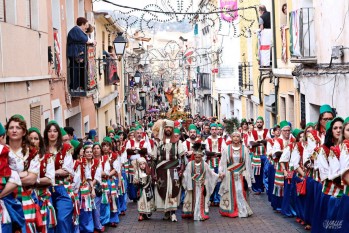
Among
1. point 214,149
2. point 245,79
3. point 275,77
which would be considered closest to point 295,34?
point 214,149

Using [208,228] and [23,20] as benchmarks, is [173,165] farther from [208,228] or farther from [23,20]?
[23,20]

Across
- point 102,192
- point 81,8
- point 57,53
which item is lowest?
point 102,192

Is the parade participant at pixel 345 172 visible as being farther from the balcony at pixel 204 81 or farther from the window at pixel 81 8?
the balcony at pixel 204 81

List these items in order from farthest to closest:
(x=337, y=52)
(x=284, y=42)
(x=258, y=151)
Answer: (x=284, y=42), (x=258, y=151), (x=337, y=52)

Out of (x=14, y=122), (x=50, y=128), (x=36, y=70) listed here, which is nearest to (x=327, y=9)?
(x=36, y=70)

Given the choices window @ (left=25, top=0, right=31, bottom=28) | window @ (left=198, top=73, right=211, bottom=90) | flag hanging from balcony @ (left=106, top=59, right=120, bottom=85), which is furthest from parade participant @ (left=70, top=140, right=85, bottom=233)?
window @ (left=198, top=73, right=211, bottom=90)

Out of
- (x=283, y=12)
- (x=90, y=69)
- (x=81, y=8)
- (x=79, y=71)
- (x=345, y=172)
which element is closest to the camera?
(x=345, y=172)

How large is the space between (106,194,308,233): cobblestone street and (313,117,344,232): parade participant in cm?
275

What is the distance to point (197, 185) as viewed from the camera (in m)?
15.0

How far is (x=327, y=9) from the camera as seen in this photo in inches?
709

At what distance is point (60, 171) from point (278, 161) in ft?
19.9

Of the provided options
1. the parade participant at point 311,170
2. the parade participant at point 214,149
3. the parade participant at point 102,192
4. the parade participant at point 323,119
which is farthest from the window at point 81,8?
the parade participant at point 323,119

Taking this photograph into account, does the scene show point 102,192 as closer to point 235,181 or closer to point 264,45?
point 235,181

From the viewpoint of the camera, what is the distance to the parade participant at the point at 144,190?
48.5ft
